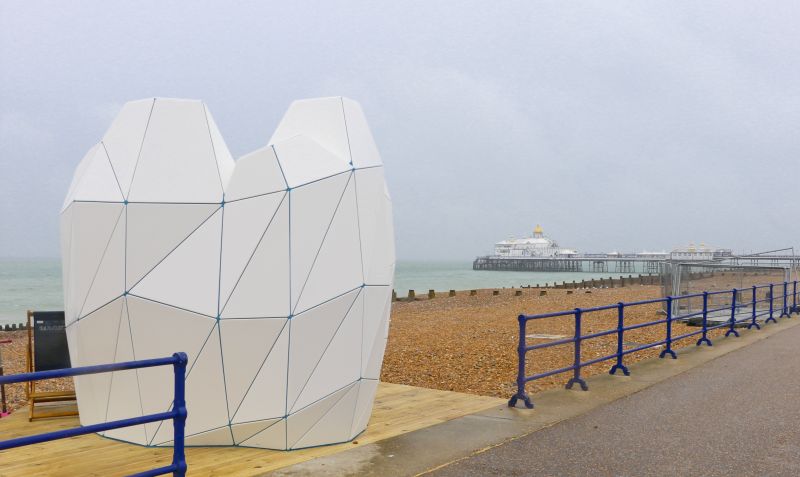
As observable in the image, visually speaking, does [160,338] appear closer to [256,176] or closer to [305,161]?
[256,176]

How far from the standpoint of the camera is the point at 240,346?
6.43m

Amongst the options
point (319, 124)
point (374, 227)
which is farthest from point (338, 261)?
point (319, 124)

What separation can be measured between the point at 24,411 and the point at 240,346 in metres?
4.06

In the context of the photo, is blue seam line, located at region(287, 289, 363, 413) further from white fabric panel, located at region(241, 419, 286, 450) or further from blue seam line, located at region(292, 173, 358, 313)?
blue seam line, located at region(292, 173, 358, 313)

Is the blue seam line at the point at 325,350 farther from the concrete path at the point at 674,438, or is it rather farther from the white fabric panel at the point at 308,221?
the concrete path at the point at 674,438

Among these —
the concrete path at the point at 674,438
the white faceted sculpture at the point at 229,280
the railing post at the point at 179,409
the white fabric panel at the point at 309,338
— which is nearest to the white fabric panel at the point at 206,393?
the white faceted sculpture at the point at 229,280

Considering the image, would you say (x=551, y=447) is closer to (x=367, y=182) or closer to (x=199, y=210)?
(x=367, y=182)

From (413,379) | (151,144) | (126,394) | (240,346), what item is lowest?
(413,379)

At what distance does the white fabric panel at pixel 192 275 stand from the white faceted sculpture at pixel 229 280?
12 mm

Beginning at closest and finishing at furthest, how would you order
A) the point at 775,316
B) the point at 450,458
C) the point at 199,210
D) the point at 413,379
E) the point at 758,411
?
the point at 450,458
the point at 199,210
the point at 758,411
the point at 413,379
the point at 775,316

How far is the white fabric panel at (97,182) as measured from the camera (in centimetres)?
690

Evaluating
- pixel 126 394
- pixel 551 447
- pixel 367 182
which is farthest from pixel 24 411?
pixel 551 447

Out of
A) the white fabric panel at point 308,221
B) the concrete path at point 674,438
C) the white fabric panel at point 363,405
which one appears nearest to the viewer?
the concrete path at point 674,438

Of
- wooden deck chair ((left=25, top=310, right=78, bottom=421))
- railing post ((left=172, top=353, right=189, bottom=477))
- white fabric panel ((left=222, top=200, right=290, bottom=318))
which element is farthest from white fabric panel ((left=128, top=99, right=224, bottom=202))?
wooden deck chair ((left=25, top=310, right=78, bottom=421))
